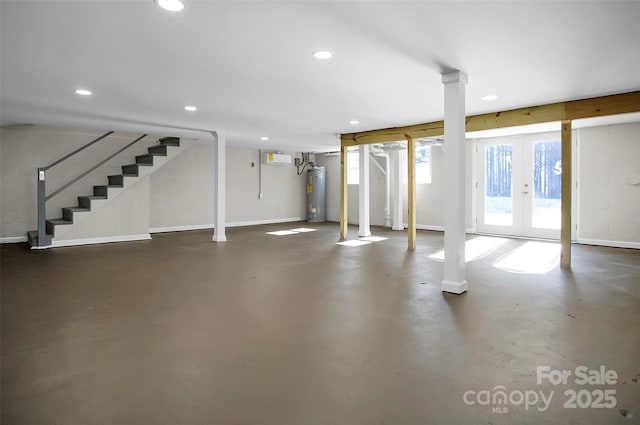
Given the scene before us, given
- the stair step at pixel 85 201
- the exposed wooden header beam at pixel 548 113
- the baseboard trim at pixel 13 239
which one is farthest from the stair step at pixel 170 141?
the exposed wooden header beam at pixel 548 113

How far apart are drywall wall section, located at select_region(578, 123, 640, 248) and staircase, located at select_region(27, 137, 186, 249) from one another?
27.6 feet

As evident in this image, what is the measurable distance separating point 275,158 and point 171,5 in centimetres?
859

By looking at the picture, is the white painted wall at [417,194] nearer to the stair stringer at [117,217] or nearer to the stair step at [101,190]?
the stair stringer at [117,217]

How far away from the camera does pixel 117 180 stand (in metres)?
7.52

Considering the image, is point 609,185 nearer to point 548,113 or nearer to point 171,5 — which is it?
point 548,113

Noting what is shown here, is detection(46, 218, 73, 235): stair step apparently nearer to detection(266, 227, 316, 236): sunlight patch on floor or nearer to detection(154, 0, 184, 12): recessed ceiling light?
detection(266, 227, 316, 236): sunlight patch on floor

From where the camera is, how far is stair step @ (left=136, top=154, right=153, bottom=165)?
7848 millimetres

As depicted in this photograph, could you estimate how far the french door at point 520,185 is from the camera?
7.54m

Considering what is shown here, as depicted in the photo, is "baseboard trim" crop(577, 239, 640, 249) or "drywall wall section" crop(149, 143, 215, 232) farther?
"drywall wall section" crop(149, 143, 215, 232)

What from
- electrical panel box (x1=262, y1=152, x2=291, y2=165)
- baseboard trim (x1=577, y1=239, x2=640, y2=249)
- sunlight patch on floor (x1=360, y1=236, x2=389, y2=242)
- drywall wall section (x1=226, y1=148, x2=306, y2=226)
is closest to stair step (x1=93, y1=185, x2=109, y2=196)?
drywall wall section (x1=226, y1=148, x2=306, y2=226)

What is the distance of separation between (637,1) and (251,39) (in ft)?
8.67

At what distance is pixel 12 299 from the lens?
3555mm

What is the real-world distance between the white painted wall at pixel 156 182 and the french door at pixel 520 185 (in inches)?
228

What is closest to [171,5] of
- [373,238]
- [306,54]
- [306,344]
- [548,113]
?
[306,54]
